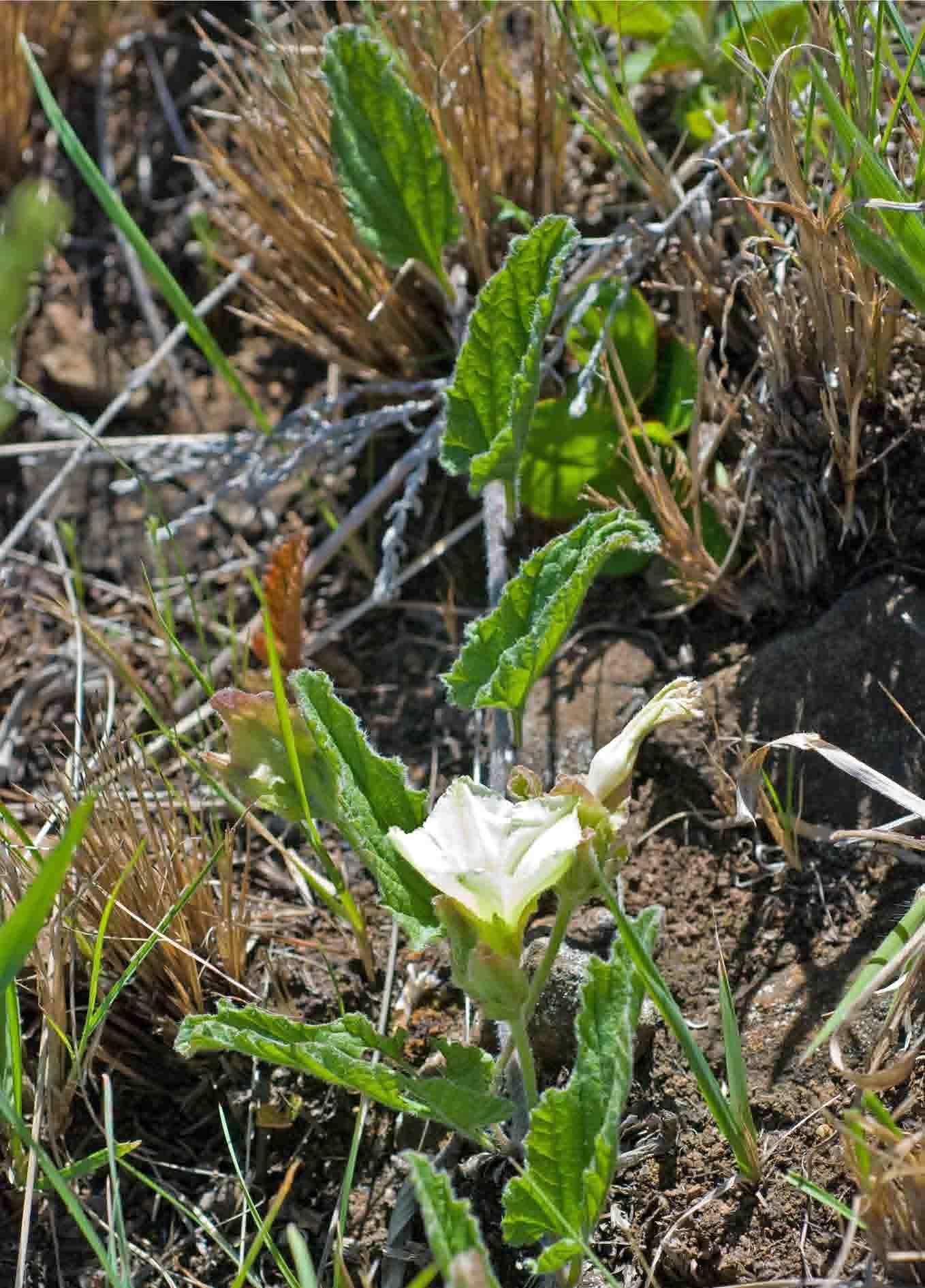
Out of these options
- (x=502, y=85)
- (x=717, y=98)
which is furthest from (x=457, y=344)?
(x=717, y=98)

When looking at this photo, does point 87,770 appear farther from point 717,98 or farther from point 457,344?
point 717,98

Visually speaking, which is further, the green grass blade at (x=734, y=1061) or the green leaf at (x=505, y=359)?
the green leaf at (x=505, y=359)

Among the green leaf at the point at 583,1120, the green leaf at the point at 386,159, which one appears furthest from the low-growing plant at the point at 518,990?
the green leaf at the point at 386,159

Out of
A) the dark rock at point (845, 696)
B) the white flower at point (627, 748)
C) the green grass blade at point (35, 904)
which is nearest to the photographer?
the green grass blade at point (35, 904)

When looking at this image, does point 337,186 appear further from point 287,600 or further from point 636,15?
point 287,600

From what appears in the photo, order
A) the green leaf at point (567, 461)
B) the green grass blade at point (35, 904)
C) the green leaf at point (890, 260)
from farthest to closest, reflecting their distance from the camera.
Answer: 1. the green leaf at point (567, 461)
2. the green leaf at point (890, 260)
3. the green grass blade at point (35, 904)

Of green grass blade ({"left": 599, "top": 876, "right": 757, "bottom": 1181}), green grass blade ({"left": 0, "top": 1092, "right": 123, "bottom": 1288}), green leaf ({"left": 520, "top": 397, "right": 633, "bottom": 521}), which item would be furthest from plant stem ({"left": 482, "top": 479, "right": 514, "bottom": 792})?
green grass blade ({"left": 0, "top": 1092, "right": 123, "bottom": 1288})

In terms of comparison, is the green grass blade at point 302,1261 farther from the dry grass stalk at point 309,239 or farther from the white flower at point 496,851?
the dry grass stalk at point 309,239
